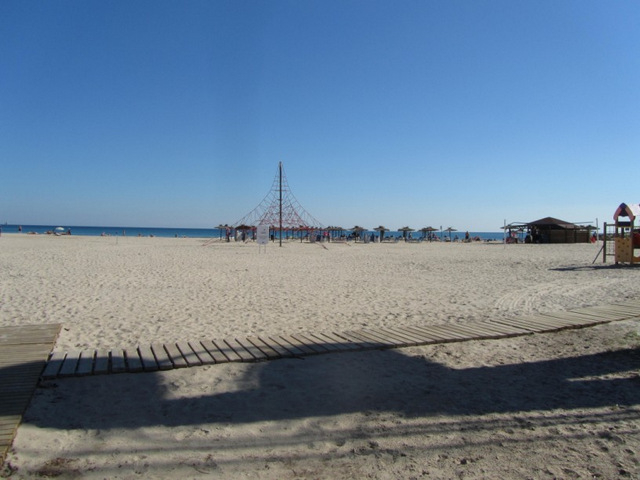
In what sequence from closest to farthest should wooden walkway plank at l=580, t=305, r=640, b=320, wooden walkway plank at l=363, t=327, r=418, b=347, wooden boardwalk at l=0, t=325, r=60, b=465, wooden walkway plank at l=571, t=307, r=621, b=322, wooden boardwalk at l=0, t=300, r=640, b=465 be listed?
wooden boardwalk at l=0, t=325, r=60, b=465 < wooden boardwalk at l=0, t=300, r=640, b=465 < wooden walkway plank at l=363, t=327, r=418, b=347 < wooden walkway plank at l=571, t=307, r=621, b=322 < wooden walkway plank at l=580, t=305, r=640, b=320

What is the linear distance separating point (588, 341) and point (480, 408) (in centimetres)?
261

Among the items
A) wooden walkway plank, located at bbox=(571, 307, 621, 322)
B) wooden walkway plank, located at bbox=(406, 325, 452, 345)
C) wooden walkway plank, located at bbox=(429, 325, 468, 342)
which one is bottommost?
wooden walkway plank, located at bbox=(406, 325, 452, 345)

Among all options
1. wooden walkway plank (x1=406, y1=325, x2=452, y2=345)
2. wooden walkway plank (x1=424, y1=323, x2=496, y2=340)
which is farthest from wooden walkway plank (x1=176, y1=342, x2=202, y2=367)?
wooden walkway plank (x1=424, y1=323, x2=496, y2=340)

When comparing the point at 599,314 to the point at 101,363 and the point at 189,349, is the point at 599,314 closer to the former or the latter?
the point at 189,349

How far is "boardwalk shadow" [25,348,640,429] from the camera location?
10.2ft

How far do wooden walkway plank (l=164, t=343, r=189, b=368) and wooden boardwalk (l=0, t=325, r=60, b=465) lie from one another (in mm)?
1045

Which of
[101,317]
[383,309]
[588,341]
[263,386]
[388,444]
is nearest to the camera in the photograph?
[388,444]

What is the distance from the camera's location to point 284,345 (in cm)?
477

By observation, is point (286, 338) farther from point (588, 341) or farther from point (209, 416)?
point (588, 341)

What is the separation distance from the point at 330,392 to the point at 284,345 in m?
1.31

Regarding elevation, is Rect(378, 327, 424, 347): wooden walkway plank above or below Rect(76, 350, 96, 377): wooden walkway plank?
→ above

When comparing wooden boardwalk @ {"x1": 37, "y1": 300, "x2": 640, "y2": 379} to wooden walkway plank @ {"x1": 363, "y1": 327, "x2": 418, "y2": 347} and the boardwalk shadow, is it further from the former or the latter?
the boardwalk shadow

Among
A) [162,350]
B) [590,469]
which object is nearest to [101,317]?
[162,350]

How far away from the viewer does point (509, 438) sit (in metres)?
2.80
